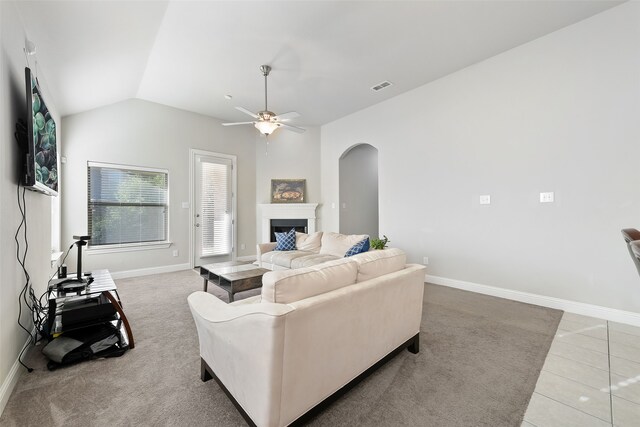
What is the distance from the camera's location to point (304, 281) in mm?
1374

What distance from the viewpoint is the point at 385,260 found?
6.23 feet

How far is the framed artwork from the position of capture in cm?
616

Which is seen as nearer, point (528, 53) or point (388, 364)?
point (388, 364)

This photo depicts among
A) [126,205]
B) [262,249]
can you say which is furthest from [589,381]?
[126,205]

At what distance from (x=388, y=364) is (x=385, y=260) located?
764mm

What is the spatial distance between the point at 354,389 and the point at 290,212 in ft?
15.3

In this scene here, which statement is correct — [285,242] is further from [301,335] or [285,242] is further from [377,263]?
A: [301,335]

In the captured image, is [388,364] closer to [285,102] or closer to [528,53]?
[528,53]

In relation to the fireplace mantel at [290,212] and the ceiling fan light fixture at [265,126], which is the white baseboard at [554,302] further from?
the ceiling fan light fixture at [265,126]

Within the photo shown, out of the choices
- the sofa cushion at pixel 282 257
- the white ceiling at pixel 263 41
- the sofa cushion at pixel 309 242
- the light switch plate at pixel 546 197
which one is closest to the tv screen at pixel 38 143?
the white ceiling at pixel 263 41

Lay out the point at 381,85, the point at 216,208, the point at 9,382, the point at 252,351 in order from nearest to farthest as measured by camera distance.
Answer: the point at 252,351 → the point at 9,382 → the point at 381,85 → the point at 216,208

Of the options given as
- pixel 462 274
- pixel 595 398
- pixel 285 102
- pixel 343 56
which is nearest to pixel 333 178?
pixel 285 102

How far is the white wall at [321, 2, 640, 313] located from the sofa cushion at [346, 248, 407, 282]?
7.53ft

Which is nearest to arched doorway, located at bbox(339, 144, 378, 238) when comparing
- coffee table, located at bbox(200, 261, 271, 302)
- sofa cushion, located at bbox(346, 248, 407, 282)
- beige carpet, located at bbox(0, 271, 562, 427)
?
coffee table, located at bbox(200, 261, 271, 302)
